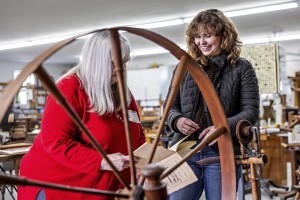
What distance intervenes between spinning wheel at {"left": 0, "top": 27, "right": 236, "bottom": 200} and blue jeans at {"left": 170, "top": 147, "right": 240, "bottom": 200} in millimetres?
259

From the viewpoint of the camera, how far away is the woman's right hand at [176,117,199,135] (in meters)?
1.25

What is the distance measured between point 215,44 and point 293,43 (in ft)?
26.7

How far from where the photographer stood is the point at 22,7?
5191 millimetres

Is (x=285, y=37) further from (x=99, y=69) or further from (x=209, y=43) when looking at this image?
(x=99, y=69)

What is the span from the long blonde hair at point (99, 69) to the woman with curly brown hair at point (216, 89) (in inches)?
12.2

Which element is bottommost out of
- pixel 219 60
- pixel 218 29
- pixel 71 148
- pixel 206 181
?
pixel 206 181

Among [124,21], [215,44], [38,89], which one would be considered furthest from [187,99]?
[38,89]

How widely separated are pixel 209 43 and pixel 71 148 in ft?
A: 1.96

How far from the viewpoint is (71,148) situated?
104 cm

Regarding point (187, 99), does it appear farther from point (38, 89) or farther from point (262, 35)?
point (38, 89)

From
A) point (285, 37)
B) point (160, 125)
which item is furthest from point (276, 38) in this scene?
point (160, 125)

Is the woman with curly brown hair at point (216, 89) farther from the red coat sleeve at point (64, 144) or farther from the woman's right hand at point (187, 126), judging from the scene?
the red coat sleeve at point (64, 144)

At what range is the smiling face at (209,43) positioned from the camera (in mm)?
1304

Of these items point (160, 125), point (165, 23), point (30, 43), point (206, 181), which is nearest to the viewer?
point (160, 125)
